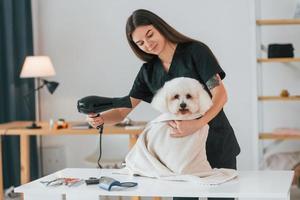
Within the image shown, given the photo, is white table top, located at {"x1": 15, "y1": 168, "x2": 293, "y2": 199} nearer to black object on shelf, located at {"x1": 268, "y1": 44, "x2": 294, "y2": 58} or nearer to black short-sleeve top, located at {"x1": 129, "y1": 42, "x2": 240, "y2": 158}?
black short-sleeve top, located at {"x1": 129, "y1": 42, "x2": 240, "y2": 158}

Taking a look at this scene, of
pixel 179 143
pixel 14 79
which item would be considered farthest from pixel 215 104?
pixel 14 79

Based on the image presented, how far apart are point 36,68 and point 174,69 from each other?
204cm

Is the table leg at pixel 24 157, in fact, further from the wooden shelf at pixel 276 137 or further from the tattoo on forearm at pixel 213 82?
the tattoo on forearm at pixel 213 82

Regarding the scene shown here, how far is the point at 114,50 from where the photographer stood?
13.9 ft

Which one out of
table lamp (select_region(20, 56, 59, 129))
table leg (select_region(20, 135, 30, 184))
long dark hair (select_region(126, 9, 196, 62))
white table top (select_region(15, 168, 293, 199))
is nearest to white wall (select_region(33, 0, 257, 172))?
table lamp (select_region(20, 56, 59, 129))

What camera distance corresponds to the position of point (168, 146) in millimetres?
1775

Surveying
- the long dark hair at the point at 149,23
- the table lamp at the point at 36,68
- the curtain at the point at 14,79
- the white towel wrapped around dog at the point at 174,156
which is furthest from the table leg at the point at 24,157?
the white towel wrapped around dog at the point at 174,156

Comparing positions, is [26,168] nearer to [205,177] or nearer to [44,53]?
[44,53]

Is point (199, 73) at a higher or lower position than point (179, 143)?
higher

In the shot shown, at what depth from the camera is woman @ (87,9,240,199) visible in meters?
1.92

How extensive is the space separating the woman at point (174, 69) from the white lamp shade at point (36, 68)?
1858 mm

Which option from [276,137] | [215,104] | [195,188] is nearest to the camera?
[195,188]

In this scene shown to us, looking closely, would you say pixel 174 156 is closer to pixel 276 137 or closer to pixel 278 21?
pixel 276 137

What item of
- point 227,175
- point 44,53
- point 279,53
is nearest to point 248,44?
point 279,53
